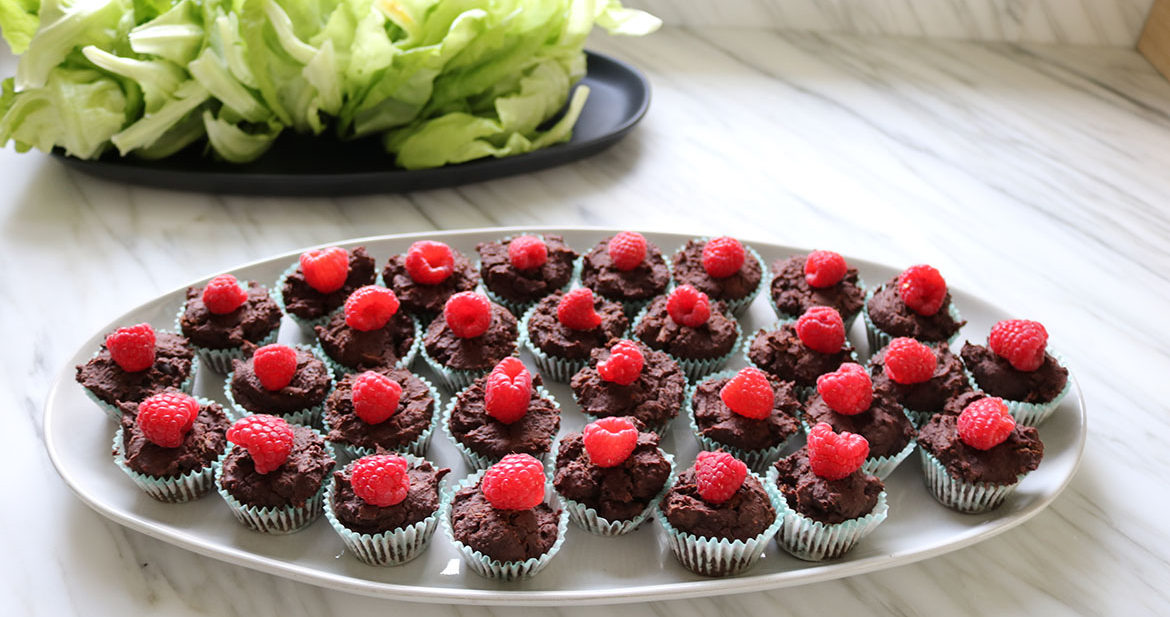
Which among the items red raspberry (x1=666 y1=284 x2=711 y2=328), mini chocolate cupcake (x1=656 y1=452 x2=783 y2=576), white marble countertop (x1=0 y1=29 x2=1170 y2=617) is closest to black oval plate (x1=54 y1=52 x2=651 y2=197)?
white marble countertop (x1=0 y1=29 x2=1170 y2=617)

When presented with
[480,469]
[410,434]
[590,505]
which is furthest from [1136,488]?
[410,434]

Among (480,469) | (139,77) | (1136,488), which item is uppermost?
(139,77)

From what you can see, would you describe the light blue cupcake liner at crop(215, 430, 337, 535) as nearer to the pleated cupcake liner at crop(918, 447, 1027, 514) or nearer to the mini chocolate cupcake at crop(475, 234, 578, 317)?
the mini chocolate cupcake at crop(475, 234, 578, 317)

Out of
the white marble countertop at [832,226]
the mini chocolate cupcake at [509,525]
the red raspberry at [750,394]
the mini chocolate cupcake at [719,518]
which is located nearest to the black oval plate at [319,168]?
the white marble countertop at [832,226]

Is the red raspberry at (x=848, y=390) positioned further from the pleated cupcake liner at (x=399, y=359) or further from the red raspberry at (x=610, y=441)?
the pleated cupcake liner at (x=399, y=359)

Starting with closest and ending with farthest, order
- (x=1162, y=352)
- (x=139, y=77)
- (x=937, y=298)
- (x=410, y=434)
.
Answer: (x=410, y=434), (x=937, y=298), (x=1162, y=352), (x=139, y=77)

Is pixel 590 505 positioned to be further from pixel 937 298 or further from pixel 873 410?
pixel 937 298

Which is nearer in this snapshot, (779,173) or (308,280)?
(308,280)
